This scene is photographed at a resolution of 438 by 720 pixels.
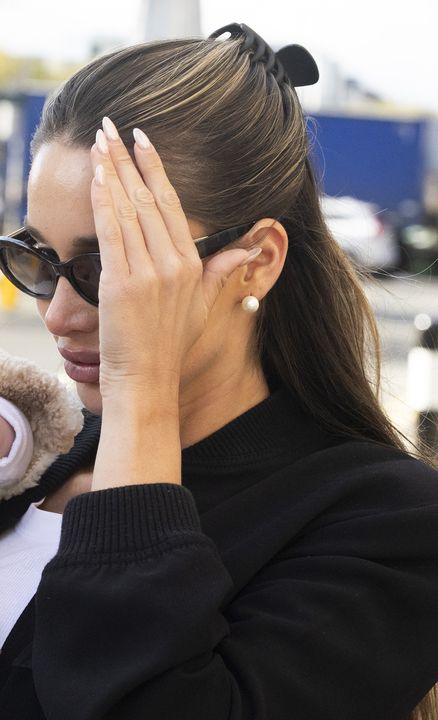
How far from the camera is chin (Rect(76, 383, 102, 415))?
1.78 metres

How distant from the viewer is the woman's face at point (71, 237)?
1657 mm

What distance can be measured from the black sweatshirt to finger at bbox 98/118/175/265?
0.37 metres

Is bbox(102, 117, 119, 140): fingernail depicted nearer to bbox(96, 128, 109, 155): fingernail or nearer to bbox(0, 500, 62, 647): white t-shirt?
bbox(96, 128, 109, 155): fingernail

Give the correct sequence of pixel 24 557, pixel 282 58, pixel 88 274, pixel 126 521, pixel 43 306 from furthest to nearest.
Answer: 1. pixel 282 58
2. pixel 43 306
3. pixel 24 557
4. pixel 88 274
5. pixel 126 521

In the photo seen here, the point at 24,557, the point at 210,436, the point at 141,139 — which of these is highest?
the point at 141,139

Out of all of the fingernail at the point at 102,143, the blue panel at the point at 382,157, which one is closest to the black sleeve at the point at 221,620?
the fingernail at the point at 102,143

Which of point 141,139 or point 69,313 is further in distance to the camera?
point 69,313

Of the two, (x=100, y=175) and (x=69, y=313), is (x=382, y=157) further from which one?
(x=100, y=175)

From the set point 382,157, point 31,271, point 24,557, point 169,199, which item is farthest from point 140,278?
point 382,157

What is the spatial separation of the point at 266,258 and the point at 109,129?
1.31ft

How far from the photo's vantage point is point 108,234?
1.55 m

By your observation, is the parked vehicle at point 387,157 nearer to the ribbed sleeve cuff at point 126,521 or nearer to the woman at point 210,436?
the woman at point 210,436

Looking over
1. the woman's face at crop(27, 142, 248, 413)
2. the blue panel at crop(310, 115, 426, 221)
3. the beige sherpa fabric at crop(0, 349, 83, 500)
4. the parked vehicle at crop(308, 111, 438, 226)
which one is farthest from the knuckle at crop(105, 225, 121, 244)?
the blue panel at crop(310, 115, 426, 221)

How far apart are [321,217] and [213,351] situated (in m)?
0.42
